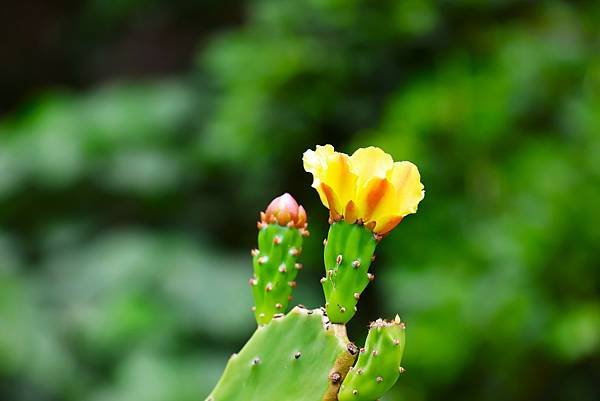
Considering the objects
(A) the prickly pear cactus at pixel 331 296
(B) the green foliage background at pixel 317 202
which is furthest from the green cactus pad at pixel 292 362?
(B) the green foliage background at pixel 317 202

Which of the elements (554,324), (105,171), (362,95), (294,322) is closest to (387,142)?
(362,95)

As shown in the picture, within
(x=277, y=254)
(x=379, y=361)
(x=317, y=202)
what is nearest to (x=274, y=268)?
(x=277, y=254)

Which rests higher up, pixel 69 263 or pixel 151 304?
pixel 69 263

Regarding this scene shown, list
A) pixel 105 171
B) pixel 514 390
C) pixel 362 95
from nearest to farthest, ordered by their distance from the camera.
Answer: pixel 514 390
pixel 362 95
pixel 105 171

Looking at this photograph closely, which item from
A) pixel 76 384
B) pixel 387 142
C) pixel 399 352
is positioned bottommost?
pixel 399 352

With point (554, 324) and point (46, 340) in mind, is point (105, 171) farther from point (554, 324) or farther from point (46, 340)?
point (554, 324)

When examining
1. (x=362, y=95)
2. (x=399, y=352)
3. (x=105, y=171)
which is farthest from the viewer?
(x=105, y=171)

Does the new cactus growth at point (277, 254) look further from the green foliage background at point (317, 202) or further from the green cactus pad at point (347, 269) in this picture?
the green foliage background at point (317, 202)
